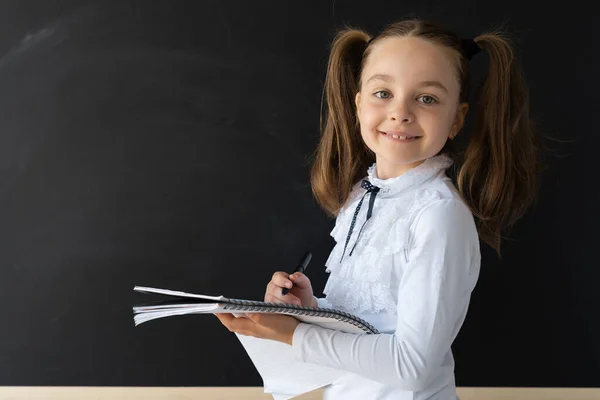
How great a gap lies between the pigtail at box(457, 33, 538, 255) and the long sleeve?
6.5 inches

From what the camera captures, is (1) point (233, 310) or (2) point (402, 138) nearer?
(1) point (233, 310)

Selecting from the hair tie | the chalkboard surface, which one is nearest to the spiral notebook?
the hair tie

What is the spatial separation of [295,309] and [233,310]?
11 centimetres

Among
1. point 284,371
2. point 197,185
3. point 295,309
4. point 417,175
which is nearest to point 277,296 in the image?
point 284,371

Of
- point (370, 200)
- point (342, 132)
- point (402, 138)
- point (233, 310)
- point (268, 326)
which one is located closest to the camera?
point (233, 310)

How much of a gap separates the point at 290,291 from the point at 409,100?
1.59 feet

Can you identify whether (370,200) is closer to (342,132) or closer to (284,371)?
(342,132)

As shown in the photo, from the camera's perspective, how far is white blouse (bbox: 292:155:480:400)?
1.13 metres

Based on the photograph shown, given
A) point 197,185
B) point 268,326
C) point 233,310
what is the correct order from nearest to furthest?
point 233,310 < point 268,326 < point 197,185

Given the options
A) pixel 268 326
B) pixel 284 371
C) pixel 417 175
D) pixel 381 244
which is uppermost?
pixel 417 175

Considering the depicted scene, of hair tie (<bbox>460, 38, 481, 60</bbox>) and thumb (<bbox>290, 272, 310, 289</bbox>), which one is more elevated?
hair tie (<bbox>460, 38, 481, 60</bbox>)

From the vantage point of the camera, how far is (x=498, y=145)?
1.33m

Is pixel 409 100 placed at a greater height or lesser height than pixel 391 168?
greater

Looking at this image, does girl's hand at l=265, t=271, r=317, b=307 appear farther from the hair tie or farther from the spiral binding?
the hair tie
